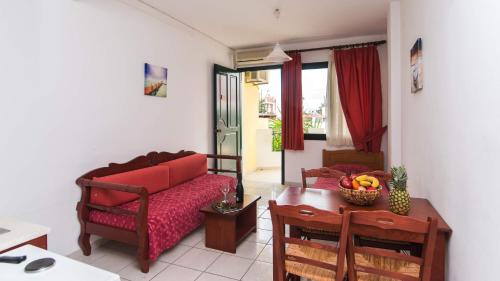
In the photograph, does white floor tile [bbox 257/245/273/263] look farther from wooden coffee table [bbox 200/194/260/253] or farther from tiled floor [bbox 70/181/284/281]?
wooden coffee table [bbox 200/194/260/253]

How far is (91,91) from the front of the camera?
284cm

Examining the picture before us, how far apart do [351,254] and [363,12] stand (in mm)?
3490

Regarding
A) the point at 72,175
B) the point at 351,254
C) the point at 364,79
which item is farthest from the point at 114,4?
the point at 364,79

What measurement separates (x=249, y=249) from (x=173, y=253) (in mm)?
757

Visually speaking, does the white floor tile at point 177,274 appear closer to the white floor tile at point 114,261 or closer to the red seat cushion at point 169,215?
the red seat cushion at point 169,215

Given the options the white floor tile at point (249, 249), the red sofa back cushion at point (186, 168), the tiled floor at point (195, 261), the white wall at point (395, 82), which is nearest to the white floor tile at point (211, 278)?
the tiled floor at point (195, 261)

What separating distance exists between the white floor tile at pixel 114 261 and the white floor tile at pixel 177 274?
40 centimetres

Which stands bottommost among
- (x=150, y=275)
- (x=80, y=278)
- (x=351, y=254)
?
(x=150, y=275)

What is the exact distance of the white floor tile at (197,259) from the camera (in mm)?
2541

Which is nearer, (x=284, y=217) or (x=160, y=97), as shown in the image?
(x=284, y=217)

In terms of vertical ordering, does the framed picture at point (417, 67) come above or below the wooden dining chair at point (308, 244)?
above

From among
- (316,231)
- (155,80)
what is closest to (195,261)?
(316,231)

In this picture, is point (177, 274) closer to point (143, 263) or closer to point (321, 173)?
point (143, 263)

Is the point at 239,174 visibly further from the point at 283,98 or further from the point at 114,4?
the point at 114,4
